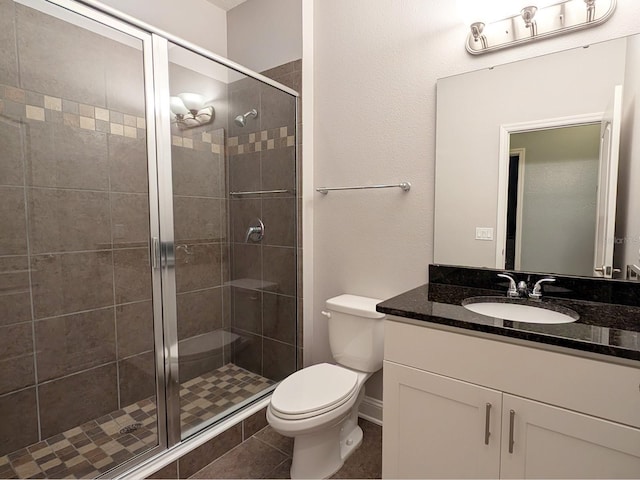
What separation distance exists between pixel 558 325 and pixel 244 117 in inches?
74.9

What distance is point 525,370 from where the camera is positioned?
0.99m

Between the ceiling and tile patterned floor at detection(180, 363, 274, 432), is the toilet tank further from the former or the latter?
the ceiling

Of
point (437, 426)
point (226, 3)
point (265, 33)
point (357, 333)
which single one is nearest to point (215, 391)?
point (357, 333)

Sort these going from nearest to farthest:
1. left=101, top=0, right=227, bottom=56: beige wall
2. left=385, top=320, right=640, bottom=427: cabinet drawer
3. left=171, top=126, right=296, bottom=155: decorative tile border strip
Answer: left=385, top=320, right=640, bottom=427: cabinet drawer, left=171, top=126, right=296, bottom=155: decorative tile border strip, left=101, top=0, right=227, bottom=56: beige wall

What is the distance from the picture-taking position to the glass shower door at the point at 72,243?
1474 mm

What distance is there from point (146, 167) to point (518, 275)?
5.75 feet

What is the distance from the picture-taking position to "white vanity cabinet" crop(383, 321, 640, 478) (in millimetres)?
893

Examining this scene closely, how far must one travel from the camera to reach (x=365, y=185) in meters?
1.93

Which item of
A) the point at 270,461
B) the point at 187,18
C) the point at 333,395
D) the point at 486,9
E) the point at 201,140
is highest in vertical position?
the point at 187,18

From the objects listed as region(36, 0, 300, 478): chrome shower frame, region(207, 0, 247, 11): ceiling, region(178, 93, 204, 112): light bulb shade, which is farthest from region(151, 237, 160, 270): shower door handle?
region(207, 0, 247, 11): ceiling

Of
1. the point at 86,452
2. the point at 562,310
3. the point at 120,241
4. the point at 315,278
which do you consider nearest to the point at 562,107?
the point at 562,310

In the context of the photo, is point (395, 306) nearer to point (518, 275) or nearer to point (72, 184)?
point (518, 275)

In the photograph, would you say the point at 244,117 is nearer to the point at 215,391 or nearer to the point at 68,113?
the point at 68,113

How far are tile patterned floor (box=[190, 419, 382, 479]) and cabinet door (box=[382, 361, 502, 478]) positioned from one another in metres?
0.37
